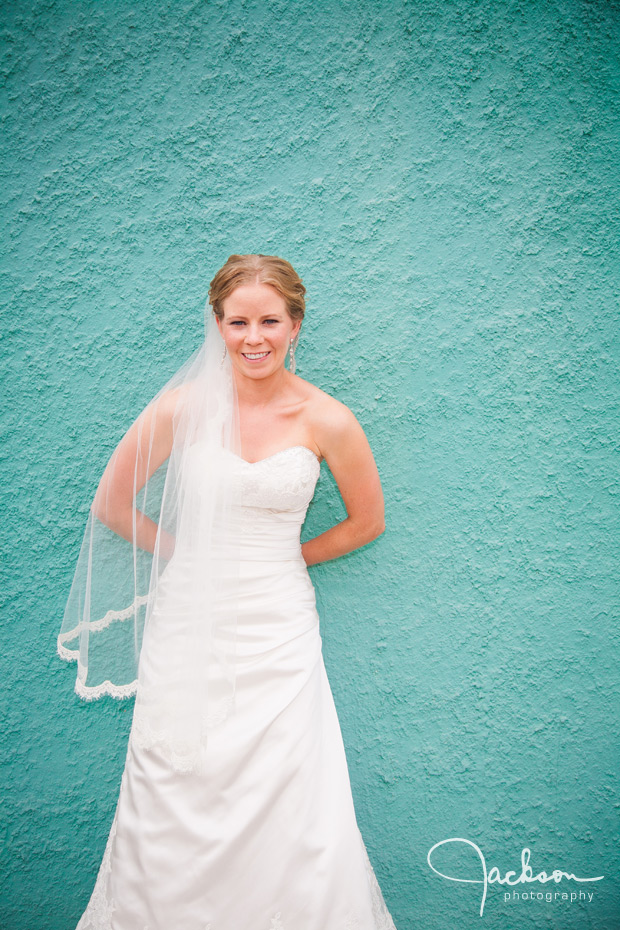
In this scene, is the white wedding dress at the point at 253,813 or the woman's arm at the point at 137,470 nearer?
the white wedding dress at the point at 253,813

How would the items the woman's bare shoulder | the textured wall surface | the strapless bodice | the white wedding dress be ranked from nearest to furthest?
the white wedding dress → the strapless bodice → the woman's bare shoulder → the textured wall surface

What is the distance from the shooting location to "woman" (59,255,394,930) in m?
1.52

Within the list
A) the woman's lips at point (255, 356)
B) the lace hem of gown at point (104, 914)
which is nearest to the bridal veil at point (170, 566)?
the woman's lips at point (255, 356)

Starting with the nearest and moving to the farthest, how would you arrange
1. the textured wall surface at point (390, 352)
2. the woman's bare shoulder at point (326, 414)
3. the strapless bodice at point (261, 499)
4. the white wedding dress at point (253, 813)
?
the white wedding dress at point (253, 813) → the strapless bodice at point (261, 499) → the woman's bare shoulder at point (326, 414) → the textured wall surface at point (390, 352)

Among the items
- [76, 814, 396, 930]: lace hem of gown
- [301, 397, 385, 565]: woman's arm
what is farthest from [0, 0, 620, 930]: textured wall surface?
[76, 814, 396, 930]: lace hem of gown

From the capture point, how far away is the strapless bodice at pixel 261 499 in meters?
1.64

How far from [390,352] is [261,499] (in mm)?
818

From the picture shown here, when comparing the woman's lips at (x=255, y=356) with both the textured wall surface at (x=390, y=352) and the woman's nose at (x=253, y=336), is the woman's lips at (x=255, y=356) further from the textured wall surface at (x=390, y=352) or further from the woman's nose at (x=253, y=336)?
the textured wall surface at (x=390, y=352)

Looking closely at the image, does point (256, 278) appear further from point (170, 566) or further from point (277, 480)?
point (170, 566)

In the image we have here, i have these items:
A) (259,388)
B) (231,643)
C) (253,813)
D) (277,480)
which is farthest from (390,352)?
(253,813)

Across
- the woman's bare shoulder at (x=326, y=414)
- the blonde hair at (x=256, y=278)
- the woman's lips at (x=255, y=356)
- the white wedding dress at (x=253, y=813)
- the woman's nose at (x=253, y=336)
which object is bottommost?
the white wedding dress at (x=253, y=813)

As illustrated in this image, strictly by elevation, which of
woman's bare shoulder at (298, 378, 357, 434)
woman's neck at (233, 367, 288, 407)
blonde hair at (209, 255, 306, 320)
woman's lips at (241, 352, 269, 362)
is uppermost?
blonde hair at (209, 255, 306, 320)

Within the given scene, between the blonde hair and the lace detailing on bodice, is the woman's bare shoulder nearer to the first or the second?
the lace detailing on bodice

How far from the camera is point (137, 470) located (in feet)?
5.73
